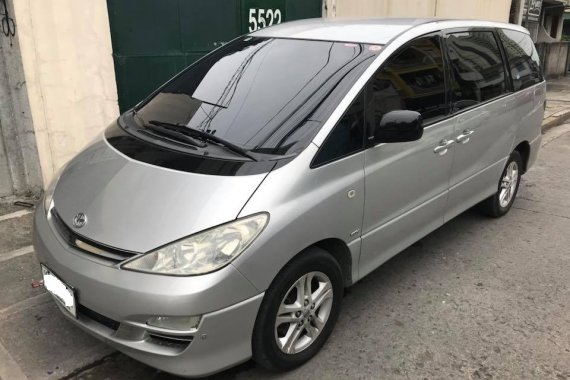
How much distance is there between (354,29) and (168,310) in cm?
217

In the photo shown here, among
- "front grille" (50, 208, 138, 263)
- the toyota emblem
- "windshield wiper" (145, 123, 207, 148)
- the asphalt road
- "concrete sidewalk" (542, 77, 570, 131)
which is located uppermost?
"windshield wiper" (145, 123, 207, 148)

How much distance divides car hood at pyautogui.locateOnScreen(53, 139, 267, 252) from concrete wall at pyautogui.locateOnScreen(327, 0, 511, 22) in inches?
232

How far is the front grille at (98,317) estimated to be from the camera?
236cm

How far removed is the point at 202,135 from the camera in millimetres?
2846

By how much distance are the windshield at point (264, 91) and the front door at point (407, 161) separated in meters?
0.24

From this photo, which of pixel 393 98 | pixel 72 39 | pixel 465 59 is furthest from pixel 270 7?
pixel 393 98

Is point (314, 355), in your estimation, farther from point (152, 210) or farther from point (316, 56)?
point (316, 56)

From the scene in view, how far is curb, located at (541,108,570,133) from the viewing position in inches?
362

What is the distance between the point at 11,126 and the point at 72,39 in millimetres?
954

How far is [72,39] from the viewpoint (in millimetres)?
4707

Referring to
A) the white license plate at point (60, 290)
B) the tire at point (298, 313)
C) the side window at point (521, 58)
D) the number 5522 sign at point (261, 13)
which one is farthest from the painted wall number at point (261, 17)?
the white license plate at point (60, 290)

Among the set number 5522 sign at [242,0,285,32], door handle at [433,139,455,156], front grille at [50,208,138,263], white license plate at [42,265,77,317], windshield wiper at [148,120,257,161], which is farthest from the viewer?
number 5522 sign at [242,0,285,32]

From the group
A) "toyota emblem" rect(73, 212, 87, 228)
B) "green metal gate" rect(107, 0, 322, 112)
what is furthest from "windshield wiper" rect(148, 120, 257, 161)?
"green metal gate" rect(107, 0, 322, 112)

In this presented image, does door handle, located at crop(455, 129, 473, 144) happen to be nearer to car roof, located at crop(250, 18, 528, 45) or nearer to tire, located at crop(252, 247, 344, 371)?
car roof, located at crop(250, 18, 528, 45)
